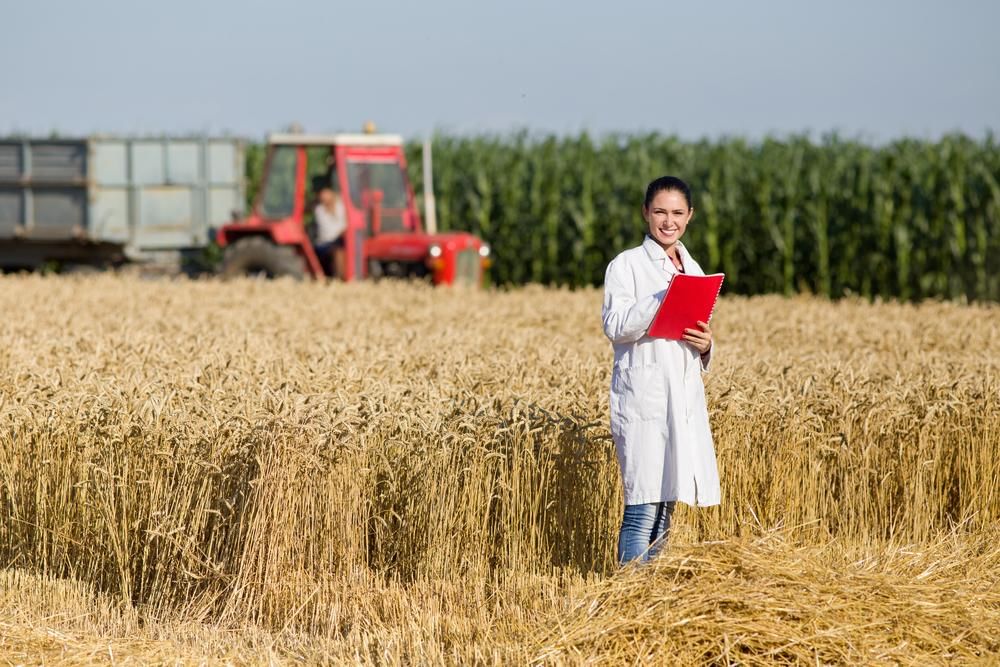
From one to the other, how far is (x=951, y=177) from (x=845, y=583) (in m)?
16.7

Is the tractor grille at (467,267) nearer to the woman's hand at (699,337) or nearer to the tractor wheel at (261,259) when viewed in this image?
the tractor wheel at (261,259)

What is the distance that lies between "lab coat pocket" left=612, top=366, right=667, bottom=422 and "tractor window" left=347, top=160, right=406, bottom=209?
33.3ft

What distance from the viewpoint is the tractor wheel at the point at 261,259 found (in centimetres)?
1430

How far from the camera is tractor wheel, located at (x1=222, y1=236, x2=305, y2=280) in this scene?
1430 cm

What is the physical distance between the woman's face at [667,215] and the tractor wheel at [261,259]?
9761mm

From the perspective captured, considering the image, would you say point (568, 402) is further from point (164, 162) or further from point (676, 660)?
point (164, 162)

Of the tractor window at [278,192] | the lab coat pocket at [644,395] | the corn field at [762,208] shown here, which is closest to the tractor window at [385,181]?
the tractor window at [278,192]

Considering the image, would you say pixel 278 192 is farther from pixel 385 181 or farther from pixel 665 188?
pixel 665 188

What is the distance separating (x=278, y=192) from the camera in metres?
14.7

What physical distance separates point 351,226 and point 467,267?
1354 millimetres

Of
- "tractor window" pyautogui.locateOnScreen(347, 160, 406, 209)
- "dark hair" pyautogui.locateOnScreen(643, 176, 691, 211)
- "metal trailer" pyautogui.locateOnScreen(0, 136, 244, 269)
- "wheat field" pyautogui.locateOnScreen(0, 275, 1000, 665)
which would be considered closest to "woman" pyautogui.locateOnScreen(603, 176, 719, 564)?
"dark hair" pyautogui.locateOnScreen(643, 176, 691, 211)

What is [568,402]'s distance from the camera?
19.7 feet

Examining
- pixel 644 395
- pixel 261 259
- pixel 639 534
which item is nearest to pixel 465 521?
pixel 639 534

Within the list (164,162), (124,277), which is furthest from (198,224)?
(124,277)
